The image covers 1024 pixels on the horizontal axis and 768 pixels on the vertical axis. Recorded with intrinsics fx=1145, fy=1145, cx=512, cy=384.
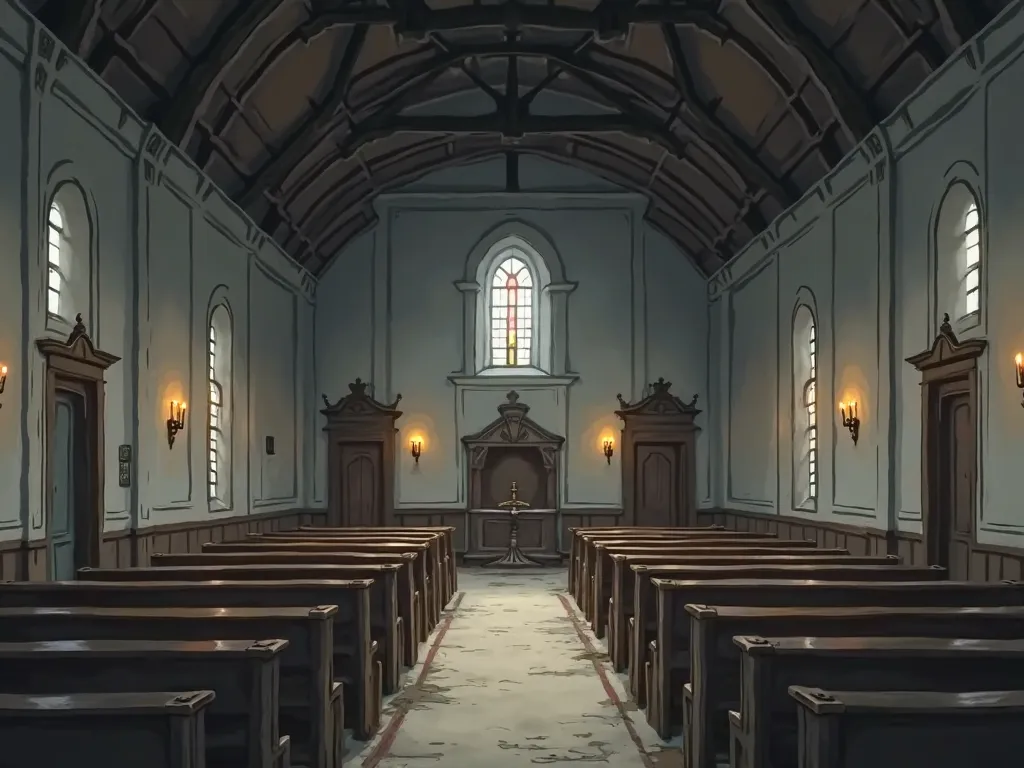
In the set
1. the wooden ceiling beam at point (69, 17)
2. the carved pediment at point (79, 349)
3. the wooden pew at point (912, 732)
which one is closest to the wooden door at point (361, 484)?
the carved pediment at point (79, 349)

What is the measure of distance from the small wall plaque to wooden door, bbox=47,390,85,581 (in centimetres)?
77

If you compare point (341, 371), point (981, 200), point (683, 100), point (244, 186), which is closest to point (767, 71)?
point (683, 100)

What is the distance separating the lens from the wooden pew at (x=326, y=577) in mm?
7828

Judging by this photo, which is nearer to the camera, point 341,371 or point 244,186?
point 244,186

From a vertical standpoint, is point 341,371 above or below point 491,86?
below

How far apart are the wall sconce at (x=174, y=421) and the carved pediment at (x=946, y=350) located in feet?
25.9

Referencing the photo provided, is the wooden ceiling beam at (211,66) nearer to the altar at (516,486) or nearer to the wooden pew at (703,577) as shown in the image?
the wooden pew at (703,577)

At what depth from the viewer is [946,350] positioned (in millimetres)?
10289

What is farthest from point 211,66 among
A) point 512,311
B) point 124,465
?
point 512,311

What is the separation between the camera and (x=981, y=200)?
385 inches

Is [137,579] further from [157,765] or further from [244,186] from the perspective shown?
[244,186]

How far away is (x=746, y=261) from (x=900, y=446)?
6.83m

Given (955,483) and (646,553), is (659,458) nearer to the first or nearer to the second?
(955,483)

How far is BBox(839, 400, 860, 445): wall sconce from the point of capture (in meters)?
13.0
